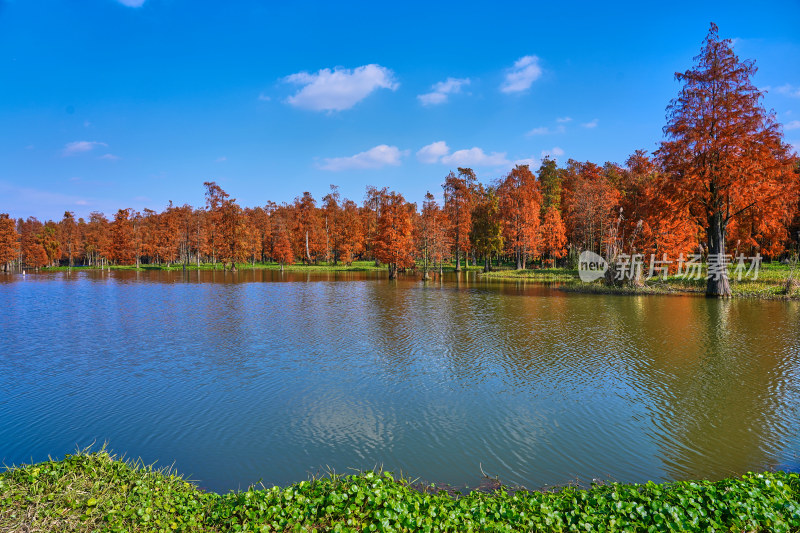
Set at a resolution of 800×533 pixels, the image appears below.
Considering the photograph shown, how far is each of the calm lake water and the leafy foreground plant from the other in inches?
68.7

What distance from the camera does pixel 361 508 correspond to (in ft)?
18.7

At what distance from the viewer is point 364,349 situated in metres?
17.6

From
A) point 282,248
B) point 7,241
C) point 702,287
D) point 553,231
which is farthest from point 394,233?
point 7,241

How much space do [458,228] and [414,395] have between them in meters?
55.5

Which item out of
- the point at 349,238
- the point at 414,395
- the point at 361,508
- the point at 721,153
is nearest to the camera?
the point at 361,508

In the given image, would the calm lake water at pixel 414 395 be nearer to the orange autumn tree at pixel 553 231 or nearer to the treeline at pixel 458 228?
the treeline at pixel 458 228

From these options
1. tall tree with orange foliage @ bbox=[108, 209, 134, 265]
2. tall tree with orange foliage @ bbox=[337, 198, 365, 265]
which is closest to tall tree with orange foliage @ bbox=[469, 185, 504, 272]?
tall tree with orange foliage @ bbox=[337, 198, 365, 265]

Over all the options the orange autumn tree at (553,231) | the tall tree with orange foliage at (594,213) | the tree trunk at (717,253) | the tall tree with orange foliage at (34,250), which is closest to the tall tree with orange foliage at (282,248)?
the orange autumn tree at (553,231)

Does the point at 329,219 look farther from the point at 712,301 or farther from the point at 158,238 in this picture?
the point at 712,301

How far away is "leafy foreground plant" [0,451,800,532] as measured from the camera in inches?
209

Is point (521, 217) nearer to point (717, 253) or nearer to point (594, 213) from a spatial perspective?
point (594, 213)

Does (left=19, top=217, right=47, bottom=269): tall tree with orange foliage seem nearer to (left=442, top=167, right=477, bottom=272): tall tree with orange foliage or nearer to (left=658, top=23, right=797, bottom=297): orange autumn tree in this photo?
(left=442, top=167, right=477, bottom=272): tall tree with orange foliage

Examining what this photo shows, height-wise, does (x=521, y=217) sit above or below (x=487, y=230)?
above

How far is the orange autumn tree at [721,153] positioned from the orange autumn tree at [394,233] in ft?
99.6
